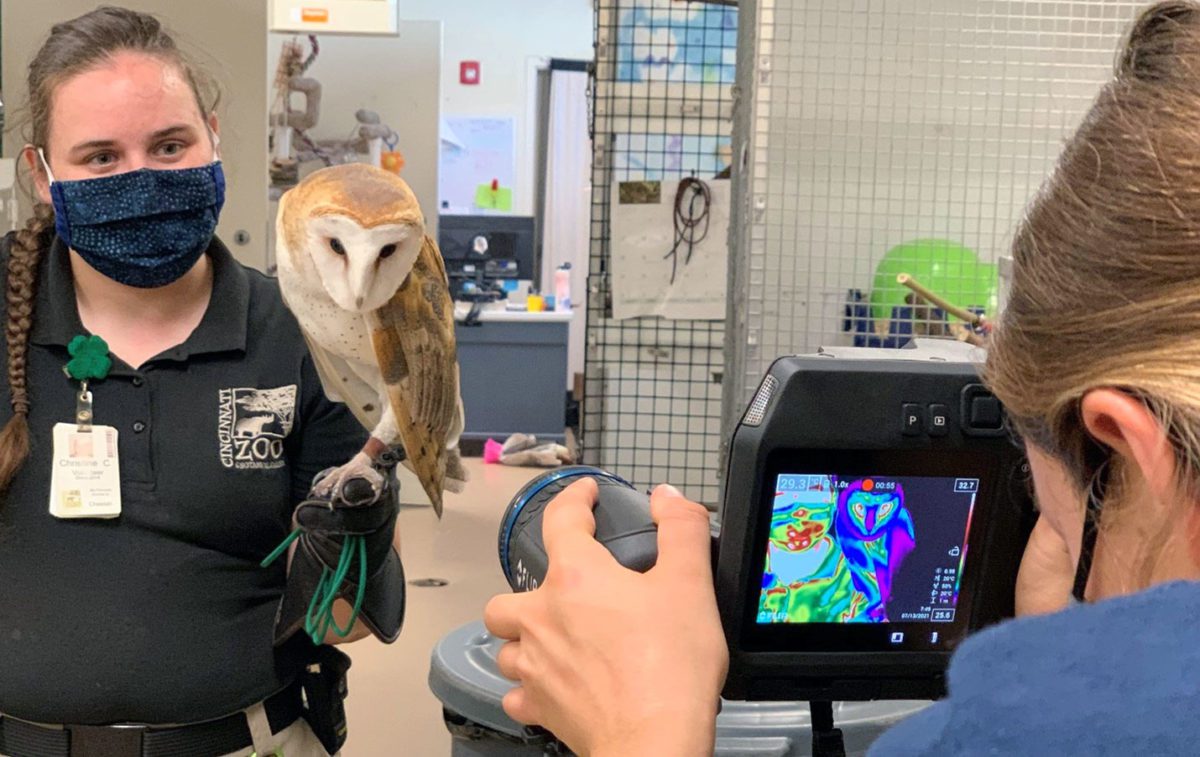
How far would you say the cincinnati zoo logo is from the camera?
1.09m

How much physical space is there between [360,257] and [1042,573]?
1.57 feet

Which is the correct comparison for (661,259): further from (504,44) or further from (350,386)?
(504,44)

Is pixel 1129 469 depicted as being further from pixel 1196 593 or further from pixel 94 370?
pixel 94 370

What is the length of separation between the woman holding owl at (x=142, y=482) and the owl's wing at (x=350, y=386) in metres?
0.21

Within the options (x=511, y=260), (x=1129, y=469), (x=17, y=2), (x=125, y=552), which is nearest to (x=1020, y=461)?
(x=1129, y=469)

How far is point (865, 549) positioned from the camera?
707mm

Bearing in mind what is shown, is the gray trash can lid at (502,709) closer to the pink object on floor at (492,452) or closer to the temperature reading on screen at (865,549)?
the temperature reading on screen at (865,549)

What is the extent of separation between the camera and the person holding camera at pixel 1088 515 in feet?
1.21

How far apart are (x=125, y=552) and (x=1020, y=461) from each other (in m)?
0.81

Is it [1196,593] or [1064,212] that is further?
[1064,212]

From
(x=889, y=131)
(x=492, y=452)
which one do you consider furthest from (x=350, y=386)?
(x=492, y=452)

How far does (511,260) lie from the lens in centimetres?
574

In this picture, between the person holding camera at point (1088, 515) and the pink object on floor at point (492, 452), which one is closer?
the person holding camera at point (1088, 515)

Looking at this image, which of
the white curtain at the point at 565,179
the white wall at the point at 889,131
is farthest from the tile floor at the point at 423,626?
the white curtain at the point at 565,179
